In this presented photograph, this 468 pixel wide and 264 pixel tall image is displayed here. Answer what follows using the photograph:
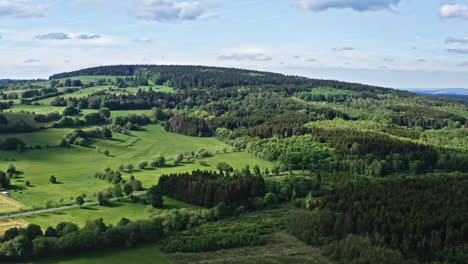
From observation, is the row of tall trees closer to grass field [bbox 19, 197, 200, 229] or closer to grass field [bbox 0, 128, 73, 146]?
grass field [bbox 19, 197, 200, 229]

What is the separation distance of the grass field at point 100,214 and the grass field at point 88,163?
9.13m

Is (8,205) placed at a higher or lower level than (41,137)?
lower

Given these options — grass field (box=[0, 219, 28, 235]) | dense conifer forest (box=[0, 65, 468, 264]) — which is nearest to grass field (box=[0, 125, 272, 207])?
dense conifer forest (box=[0, 65, 468, 264])

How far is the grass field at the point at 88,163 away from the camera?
110 m

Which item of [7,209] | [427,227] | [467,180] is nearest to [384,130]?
[467,180]

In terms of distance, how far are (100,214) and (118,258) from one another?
25410 millimetres

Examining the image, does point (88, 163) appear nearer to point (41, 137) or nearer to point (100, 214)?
point (41, 137)

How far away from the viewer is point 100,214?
9244cm

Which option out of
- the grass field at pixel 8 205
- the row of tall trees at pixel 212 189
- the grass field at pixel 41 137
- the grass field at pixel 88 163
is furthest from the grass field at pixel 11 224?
the grass field at pixel 41 137

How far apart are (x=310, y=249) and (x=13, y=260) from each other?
53.7 meters

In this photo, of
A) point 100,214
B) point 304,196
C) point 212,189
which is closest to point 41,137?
point 100,214

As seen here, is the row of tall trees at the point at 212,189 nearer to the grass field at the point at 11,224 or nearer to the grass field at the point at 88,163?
the grass field at the point at 88,163

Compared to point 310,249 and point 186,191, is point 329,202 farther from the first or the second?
point 186,191

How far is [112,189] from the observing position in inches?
4181
